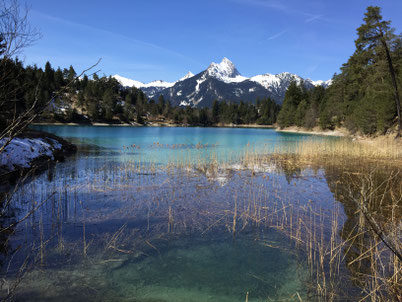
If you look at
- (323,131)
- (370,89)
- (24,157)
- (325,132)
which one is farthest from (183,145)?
(323,131)

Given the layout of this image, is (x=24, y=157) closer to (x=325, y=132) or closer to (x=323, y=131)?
(x=325, y=132)

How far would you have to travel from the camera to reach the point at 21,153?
15297mm

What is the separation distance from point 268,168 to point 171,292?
12788mm

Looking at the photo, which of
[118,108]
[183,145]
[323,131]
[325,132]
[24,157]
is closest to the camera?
[24,157]

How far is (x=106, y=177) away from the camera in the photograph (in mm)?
13562

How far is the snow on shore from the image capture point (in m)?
13.2

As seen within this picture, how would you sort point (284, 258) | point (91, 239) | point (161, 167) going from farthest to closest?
point (161, 167) → point (91, 239) → point (284, 258)

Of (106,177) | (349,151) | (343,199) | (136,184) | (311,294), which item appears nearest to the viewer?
(311,294)

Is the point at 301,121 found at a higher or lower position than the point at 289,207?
higher

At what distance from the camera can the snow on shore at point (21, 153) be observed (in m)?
13.2

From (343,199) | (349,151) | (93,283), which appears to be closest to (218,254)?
(93,283)

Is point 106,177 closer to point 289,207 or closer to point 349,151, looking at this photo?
point 289,207

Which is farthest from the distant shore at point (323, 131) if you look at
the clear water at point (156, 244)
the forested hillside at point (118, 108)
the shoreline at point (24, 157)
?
the forested hillside at point (118, 108)

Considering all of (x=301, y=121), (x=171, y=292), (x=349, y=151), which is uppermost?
(x=301, y=121)
